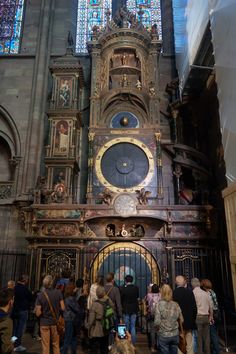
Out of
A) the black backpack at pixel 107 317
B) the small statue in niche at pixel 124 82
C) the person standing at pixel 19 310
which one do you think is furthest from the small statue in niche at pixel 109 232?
the small statue in niche at pixel 124 82

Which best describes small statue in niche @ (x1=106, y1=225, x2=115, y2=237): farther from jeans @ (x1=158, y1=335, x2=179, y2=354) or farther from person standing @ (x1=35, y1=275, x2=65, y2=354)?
jeans @ (x1=158, y1=335, x2=179, y2=354)

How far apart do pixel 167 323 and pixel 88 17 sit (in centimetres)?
1578

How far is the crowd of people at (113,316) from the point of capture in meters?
3.70

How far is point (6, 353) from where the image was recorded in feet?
10.1

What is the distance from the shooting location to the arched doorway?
9664mm

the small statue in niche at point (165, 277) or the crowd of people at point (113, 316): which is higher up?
the small statue in niche at point (165, 277)

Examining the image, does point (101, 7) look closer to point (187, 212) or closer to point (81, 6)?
point (81, 6)

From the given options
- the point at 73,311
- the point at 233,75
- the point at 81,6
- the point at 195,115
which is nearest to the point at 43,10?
the point at 81,6

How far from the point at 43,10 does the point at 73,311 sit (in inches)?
568

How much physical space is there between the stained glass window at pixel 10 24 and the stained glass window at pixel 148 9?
5406 mm

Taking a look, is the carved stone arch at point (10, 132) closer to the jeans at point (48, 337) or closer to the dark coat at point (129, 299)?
the dark coat at point (129, 299)

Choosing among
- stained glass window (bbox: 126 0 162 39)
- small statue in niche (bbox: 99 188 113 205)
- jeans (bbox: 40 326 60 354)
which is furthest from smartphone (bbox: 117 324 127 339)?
stained glass window (bbox: 126 0 162 39)

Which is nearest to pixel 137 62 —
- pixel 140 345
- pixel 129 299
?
pixel 129 299

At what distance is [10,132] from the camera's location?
43.8 ft
